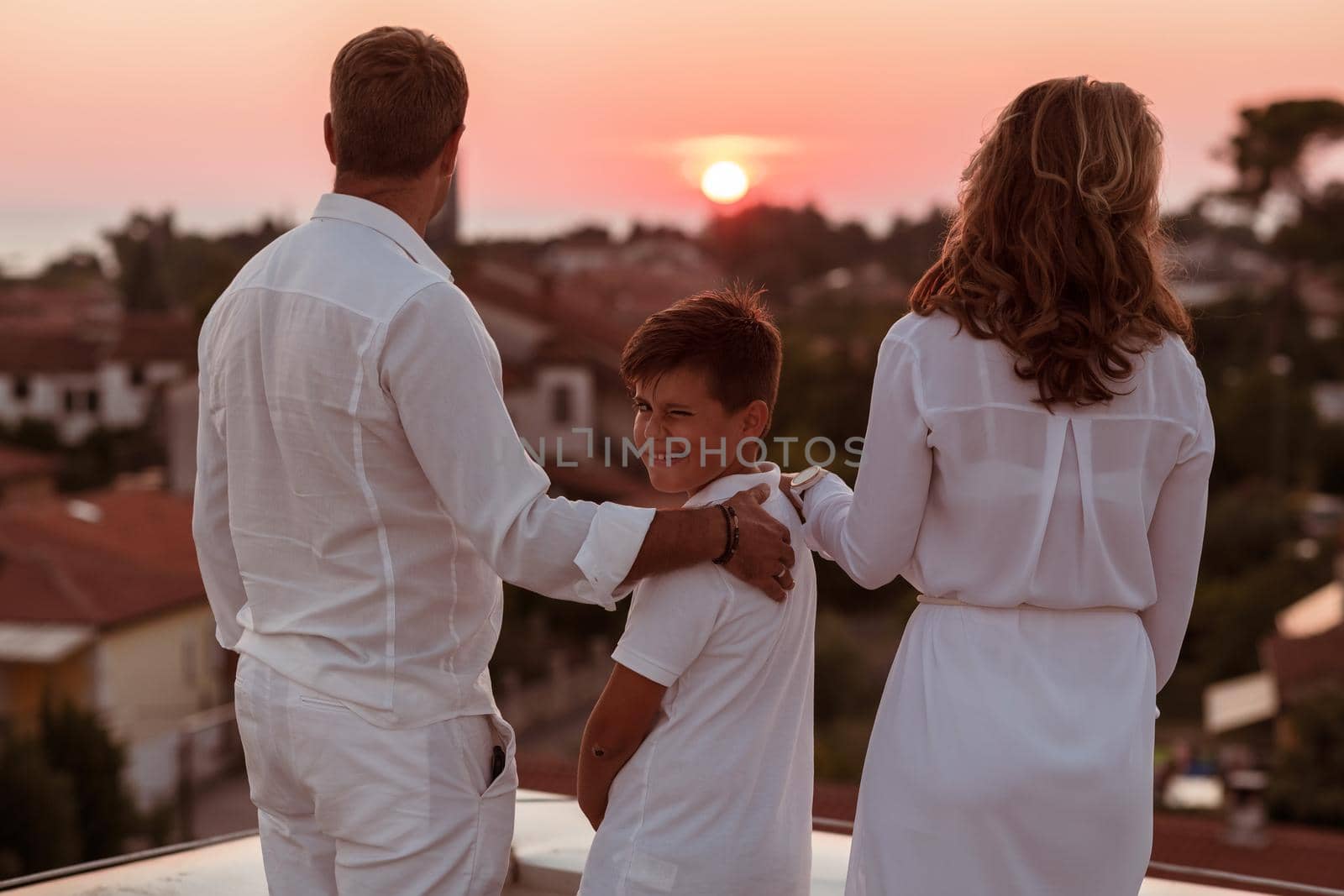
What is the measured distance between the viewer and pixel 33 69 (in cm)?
3959

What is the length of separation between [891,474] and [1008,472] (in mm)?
118

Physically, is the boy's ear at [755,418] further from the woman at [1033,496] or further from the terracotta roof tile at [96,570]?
the terracotta roof tile at [96,570]

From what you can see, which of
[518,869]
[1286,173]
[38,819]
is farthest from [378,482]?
[1286,173]

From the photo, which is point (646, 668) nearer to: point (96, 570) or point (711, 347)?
point (711, 347)

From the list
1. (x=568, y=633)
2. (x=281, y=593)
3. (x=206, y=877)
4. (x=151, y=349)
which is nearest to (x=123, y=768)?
(x=568, y=633)

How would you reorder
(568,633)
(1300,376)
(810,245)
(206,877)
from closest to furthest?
1. (206,877)
2. (568,633)
3. (1300,376)
4. (810,245)

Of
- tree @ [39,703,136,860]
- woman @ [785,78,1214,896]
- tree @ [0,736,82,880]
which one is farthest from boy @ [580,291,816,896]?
tree @ [39,703,136,860]

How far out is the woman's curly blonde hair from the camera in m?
1.58

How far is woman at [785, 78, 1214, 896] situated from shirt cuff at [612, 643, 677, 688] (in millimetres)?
237

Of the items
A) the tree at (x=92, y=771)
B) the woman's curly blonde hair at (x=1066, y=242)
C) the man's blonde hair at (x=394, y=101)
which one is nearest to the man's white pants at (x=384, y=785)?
the man's blonde hair at (x=394, y=101)

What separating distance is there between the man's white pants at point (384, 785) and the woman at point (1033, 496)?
43 centimetres

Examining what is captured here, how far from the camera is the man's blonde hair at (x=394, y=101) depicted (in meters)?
1.61

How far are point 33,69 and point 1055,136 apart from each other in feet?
139

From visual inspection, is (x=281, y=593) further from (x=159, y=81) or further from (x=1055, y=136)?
(x=159, y=81)
